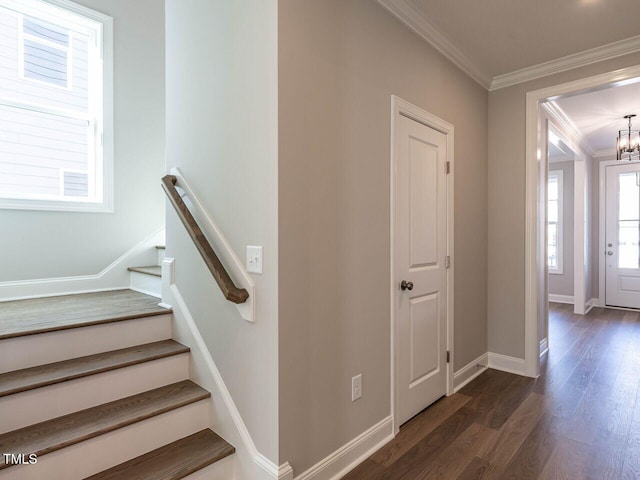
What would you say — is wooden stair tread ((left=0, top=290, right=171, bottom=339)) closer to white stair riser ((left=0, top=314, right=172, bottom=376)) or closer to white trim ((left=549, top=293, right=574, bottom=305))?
white stair riser ((left=0, top=314, right=172, bottom=376))

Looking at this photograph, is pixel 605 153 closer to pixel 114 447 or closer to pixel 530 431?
pixel 530 431

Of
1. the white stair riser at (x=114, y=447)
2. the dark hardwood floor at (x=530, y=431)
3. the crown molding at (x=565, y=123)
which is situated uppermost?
the crown molding at (x=565, y=123)

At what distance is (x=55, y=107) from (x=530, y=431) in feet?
14.4

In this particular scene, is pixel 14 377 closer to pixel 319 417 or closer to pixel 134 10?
pixel 319 417

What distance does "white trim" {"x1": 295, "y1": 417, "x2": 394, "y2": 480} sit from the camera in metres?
1.77

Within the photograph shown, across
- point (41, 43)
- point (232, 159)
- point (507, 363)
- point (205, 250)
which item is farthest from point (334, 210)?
point (41, 43)

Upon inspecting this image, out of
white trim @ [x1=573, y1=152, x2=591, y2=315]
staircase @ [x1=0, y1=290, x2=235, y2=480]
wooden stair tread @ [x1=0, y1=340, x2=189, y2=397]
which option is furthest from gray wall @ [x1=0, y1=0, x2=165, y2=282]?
white trim @ [x1=573, y1=152, x2=591, y2=315]

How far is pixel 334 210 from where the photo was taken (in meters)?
1.84

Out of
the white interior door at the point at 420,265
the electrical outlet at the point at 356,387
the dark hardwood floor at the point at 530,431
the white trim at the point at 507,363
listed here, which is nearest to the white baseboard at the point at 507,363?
the white trim at the point at 507,363

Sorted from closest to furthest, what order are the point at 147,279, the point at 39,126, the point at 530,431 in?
the point at 530,431
the point at 39,126
the point at 147,279

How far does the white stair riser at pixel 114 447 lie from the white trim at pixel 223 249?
71cm

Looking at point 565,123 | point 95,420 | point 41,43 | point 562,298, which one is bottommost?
point 562,298

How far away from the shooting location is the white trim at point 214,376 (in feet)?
5.40

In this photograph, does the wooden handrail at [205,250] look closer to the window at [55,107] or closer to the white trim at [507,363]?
the window at [55,107]
